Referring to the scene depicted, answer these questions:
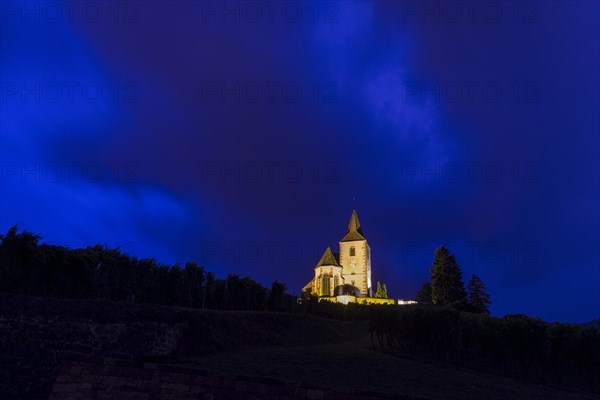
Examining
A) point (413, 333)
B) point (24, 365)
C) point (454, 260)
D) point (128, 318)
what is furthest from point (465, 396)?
point (454, 260)

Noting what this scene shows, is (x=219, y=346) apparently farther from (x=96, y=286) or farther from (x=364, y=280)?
(x=364, y=280)

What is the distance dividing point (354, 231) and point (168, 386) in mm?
91610

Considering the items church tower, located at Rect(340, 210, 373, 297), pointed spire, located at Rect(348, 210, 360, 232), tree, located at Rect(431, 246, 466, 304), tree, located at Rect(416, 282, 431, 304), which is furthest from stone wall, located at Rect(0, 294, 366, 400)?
pointed spire, located at Rect(348, 210, 360, 232)

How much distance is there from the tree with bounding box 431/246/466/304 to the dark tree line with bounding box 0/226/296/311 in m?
24.9

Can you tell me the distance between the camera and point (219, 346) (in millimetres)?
27188

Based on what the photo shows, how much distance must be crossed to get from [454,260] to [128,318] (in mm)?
47830

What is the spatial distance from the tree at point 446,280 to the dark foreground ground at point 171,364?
3091cm

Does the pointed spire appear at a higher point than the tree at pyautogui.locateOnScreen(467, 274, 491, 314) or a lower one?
higher

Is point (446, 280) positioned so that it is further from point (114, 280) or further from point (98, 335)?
point (98, 335)

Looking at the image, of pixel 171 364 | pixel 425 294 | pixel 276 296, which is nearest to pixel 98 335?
pixel 171 364

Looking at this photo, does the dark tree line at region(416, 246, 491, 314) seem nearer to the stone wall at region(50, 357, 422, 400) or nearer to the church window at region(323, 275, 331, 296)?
the church window at region(323, 275, 331, 296)

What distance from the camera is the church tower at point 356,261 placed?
301 feet

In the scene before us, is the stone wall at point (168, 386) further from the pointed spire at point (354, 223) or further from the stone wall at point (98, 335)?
the pointed spire at point (354, 223)

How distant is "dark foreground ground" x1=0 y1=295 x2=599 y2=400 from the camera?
10305 mm
